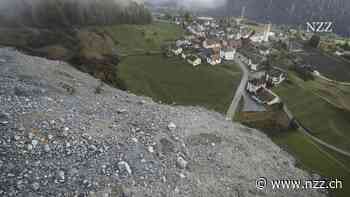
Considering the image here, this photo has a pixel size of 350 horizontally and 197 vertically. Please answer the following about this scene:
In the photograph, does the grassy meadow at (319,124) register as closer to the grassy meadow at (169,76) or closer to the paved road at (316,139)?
the paved road at (316,139)

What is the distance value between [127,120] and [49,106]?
18.5 ft

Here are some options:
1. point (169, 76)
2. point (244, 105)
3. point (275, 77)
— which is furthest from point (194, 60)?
point (244, 105)

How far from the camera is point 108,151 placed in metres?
14.1

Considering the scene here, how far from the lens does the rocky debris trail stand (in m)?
11.5

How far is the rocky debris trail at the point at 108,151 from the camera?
11539 millimetres

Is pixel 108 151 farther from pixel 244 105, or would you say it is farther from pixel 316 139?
pixel 244 105

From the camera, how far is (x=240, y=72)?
67.4m

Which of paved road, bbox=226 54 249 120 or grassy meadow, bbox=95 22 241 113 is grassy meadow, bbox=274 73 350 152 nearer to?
paved road, bbox=226 54 249 120

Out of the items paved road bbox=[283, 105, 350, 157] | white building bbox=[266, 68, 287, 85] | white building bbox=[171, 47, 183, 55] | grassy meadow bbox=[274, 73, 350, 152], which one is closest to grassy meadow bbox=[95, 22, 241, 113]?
white building bbox=[171, 47, 183, 55]

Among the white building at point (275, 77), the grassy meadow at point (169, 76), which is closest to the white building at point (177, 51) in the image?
the grassy meadow at point (169, 76)

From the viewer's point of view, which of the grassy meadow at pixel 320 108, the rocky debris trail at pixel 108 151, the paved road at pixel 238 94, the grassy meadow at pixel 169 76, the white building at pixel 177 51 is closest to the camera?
the rocky debris trail at pixel 108 151

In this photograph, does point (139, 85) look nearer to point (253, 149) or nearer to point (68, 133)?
point (253, 149)

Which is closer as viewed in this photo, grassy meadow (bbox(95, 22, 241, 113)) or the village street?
the village street

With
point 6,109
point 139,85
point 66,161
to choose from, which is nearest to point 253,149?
point 66,161
